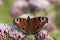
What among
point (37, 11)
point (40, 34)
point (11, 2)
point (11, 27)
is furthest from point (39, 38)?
point (11, 2)

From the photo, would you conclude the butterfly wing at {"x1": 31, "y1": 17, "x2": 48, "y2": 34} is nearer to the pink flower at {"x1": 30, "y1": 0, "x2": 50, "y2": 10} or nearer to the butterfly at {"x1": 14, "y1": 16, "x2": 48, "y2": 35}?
the butterfly at {"x1": 14, "y1": 16, "x2": 48, "y2": 35}

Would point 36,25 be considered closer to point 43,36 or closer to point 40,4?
point 43,36

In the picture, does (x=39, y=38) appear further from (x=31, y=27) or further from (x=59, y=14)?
(x=59, y=14)

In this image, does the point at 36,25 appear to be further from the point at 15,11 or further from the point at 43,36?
the point at 15,11

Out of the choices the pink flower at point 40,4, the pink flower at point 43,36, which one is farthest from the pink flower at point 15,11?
the pink flower at point 43,36

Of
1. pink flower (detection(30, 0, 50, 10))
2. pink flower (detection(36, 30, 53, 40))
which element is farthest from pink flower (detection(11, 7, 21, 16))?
pink flower (detection(36, 30, 53, 40))

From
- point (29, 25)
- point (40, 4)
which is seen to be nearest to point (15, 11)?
point (40, 4)

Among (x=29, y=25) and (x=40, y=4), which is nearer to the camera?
(x=29, y=25)

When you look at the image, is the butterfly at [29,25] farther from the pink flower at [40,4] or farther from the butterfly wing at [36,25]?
the pink flower at [40,4]

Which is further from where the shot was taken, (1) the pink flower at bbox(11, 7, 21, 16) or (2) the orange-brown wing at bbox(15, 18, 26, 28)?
(1) the pink flower at bbox(11, 7, 21, 16)

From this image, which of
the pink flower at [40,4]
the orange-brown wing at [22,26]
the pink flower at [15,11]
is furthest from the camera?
the pink flower at [15,11]

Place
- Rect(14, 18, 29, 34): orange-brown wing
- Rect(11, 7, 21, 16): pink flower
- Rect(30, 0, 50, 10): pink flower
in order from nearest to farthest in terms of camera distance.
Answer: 1. Rect(14, 18, 29, 34): orange-brown wing
2. Rect(30, 0, 50, 10): pink flower
3. Rect(11, 7, 21, 16): pink flower

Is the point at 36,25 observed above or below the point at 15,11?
above
